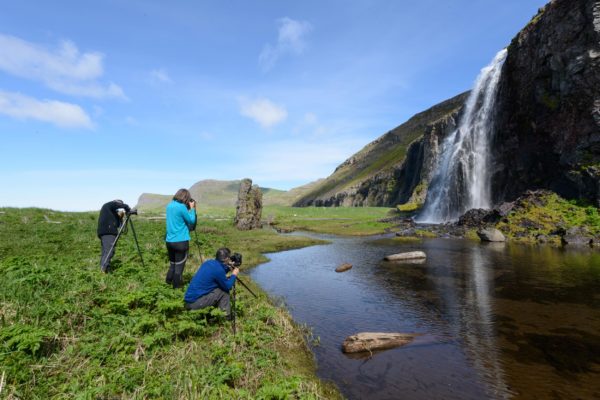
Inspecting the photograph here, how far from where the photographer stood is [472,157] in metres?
62.5

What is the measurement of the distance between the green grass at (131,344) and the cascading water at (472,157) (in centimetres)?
5953

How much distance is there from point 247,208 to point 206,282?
1468 inches

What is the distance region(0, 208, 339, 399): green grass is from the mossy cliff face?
4322 centimetres

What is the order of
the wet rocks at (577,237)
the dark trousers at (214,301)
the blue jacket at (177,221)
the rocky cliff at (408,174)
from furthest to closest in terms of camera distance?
the rocky cliff at (408,174)
the wet rocks at (577,237)
the blue jacket at (177,221)
the dark trousers at (214,301)

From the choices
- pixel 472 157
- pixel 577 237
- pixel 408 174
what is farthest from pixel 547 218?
pixel 408 174

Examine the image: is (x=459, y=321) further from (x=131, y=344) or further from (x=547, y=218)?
(x=547, y=218)

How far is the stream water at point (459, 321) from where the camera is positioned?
798cm

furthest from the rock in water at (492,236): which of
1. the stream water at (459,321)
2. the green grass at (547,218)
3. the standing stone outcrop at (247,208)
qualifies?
the standing stone outcrop at (247,208)

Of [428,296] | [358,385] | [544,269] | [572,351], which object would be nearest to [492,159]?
[544,269]

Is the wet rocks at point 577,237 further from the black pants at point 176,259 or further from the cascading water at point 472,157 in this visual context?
the black pants at point 176,259

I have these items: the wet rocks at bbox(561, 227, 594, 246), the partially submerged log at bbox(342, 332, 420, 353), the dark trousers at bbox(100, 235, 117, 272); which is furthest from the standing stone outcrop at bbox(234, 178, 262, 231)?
the partially submerged log at bbox(342, 332, 420, 353)

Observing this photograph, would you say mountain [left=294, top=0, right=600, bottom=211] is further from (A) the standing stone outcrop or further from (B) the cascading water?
(A) the standing stone outcrop

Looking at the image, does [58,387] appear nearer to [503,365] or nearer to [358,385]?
[358,385]

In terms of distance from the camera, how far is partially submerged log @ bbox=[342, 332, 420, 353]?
965 centimetres
